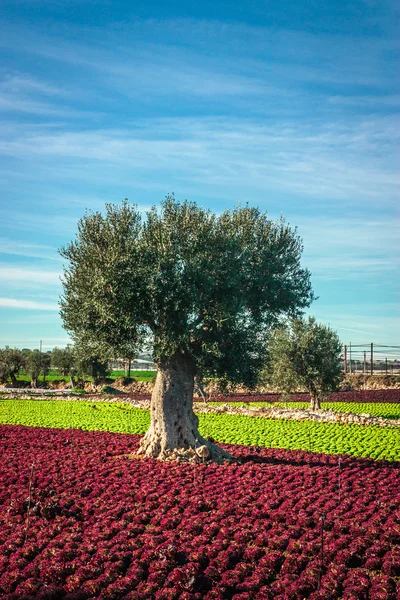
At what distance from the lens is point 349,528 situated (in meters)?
13.4

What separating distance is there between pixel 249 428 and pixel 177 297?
16802 millimetres

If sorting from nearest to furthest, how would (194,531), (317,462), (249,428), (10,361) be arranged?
(194,531) → (317,462) → (249,428) → (10,361)

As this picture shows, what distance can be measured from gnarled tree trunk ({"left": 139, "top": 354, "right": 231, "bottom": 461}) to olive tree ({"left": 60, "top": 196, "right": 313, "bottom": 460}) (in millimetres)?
34

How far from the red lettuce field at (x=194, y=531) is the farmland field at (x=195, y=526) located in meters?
0.03

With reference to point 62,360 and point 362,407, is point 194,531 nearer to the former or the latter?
point 362,407

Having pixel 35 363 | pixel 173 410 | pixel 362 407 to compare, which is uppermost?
pixel 35 363

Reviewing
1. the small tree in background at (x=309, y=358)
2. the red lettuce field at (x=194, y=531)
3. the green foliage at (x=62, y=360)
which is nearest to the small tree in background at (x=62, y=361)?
the green foliage at (x=62, y=360)

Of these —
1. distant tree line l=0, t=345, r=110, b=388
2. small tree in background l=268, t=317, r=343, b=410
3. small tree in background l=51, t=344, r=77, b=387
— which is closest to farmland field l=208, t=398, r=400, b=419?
small tree in background l=268, t=317, r=343, b=410

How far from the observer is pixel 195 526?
13.2 meters

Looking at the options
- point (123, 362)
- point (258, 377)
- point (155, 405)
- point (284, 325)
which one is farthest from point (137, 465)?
point (284, 325)

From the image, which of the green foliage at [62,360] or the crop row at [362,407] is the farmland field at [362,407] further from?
the green foliage at [62,360]

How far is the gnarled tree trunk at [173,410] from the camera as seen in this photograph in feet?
68.2

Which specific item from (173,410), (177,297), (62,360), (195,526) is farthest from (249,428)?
(62,360)

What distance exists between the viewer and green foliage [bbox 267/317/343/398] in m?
42.0
